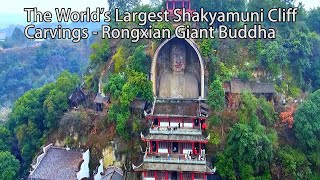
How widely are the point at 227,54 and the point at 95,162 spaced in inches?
654

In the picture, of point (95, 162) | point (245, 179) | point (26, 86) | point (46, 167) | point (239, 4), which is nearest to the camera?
point (245, 179)

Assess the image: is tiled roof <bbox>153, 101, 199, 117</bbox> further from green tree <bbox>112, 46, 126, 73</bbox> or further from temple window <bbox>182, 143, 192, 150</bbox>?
green tree <bbox>112, 46, 126, 73</bbox>

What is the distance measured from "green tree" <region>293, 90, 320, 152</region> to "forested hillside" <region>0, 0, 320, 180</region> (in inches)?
3.0

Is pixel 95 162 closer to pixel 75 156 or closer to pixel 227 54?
pixel 75 156

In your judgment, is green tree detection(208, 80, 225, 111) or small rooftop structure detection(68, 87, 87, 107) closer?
green tree detection(208, 80, 225, 111)

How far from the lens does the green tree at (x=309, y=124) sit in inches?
1063

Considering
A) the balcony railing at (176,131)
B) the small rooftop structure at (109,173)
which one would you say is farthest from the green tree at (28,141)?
the balcony railing at (176,131)

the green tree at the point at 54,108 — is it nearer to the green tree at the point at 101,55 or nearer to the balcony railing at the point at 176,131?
the green tree at the point at 101,55

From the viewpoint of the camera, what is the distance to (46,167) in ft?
93.8

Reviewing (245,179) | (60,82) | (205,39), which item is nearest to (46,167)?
(60,82)

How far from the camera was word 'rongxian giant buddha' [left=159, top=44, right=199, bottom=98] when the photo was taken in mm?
34625

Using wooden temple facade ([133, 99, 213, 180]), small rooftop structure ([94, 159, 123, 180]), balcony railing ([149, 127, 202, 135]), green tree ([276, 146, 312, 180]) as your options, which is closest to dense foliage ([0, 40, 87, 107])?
small rooftop structure ([94, 159, 123, 180])

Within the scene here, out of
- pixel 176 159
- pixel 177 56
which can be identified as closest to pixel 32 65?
pixel 177 56

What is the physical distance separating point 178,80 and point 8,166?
18.3 meters
